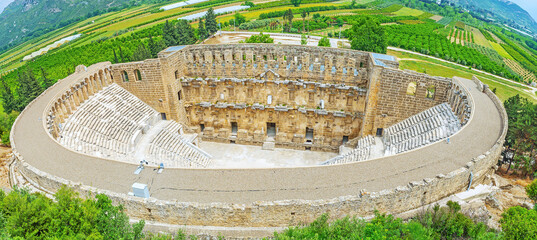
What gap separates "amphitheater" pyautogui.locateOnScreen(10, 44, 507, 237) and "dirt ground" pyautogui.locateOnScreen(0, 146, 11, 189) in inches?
71.4

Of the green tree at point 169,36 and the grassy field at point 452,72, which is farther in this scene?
the green tree at point 169,36

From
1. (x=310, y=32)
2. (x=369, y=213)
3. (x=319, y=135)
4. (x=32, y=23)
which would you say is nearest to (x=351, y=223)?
(x=369, y=213)

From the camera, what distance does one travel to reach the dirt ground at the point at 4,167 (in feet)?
75.6

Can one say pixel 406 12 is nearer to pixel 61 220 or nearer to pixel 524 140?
pixel 524 140

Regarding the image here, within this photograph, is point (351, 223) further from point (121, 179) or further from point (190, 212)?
point (121, 179)

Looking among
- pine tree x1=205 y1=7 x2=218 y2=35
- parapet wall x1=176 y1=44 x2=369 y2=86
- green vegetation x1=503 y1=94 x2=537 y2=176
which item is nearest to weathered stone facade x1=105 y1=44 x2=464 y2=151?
parapet wall x1=176 y1=44 x2=369 y2=86

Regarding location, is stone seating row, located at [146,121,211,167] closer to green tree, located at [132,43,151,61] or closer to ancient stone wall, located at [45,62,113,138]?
ancient stone wall, located at [45,62,113,138]

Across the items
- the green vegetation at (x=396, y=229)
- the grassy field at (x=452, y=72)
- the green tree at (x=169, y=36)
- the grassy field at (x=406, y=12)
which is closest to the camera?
the green vegetation at (x=396, y=229)

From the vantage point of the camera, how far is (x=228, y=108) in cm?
3606

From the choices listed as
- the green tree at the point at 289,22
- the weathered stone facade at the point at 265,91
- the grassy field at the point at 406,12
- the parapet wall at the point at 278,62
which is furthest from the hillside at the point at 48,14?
the weathered stone facade at the point at 265,91

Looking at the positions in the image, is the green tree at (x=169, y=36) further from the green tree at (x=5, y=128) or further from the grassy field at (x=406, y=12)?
the grassy field at (x=406, y=12)

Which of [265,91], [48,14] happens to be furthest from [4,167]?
[48,14]

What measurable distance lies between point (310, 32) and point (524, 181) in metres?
64.7

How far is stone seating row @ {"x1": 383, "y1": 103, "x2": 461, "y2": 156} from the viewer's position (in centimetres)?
2492
